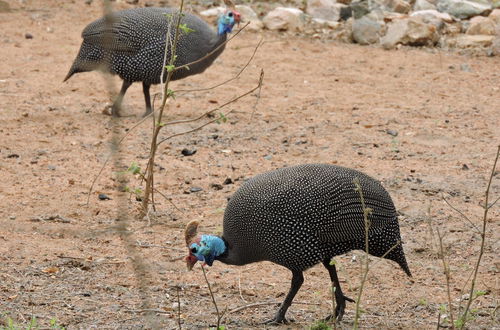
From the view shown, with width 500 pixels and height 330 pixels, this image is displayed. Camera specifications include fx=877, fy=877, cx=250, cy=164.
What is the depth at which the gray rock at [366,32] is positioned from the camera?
924 centimetres

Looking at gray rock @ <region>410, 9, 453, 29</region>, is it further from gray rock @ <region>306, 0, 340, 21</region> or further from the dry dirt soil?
gray rock @ <region>306, 0, 340, 21</region>

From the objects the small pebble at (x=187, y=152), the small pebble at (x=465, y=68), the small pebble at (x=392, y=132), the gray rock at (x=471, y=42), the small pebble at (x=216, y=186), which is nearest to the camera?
the small pebble at (x=216, y=186)

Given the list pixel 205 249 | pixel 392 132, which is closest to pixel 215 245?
pixel 205 249

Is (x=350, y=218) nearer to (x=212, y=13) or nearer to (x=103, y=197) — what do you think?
(x=103, y=197)

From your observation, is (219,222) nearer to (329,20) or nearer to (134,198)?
(134,198)

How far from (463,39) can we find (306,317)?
5.87 meters

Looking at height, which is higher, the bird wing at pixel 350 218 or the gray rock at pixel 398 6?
the bird wing at pixel 350 218

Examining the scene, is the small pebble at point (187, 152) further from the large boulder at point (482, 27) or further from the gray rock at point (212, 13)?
the large boulder at point (482, 27)

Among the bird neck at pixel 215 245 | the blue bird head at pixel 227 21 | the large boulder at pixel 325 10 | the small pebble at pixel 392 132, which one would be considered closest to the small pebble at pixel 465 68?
the large boulder at pixel 325 10

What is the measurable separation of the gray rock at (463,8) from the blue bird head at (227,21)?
361cm

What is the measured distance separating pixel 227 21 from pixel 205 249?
3.58 meters

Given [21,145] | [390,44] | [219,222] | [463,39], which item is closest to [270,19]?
[390,44]

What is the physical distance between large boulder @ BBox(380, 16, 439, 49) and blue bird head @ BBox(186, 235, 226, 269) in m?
5.64

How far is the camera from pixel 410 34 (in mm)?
9109
